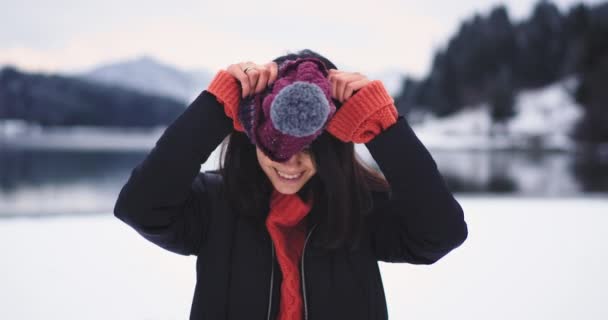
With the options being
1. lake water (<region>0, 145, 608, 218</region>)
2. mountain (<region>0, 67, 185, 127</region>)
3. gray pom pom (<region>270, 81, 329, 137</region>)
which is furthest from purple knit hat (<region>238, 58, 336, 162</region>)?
mountain (<region>0, 67, 185, 127</region>)

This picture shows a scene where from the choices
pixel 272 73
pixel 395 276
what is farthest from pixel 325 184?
pixel 395 276

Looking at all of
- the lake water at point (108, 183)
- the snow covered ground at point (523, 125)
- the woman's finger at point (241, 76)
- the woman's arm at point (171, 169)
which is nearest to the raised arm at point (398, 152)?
the woman's finger at point (241, 76)

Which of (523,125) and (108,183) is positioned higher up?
(523,125)

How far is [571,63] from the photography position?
55.3m

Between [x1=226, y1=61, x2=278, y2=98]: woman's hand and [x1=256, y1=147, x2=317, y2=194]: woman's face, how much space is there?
0.62 ft

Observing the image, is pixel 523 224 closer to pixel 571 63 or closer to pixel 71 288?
pixel 71 288

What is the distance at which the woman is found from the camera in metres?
1.12

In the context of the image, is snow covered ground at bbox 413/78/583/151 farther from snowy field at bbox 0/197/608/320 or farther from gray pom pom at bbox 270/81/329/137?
gray pom pom at bbox 270/81/329/137

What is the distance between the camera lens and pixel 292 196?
4.30ft

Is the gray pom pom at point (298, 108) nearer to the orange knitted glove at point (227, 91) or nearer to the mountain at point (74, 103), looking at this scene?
the orange knitted glove at point (227, 91)

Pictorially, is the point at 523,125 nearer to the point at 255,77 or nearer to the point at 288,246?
the point at 288,246

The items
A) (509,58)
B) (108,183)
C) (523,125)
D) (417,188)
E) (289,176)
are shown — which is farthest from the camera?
(509,58)

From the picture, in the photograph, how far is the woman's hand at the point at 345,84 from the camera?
113cm

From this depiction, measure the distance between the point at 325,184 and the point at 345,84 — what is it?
0.98ft
